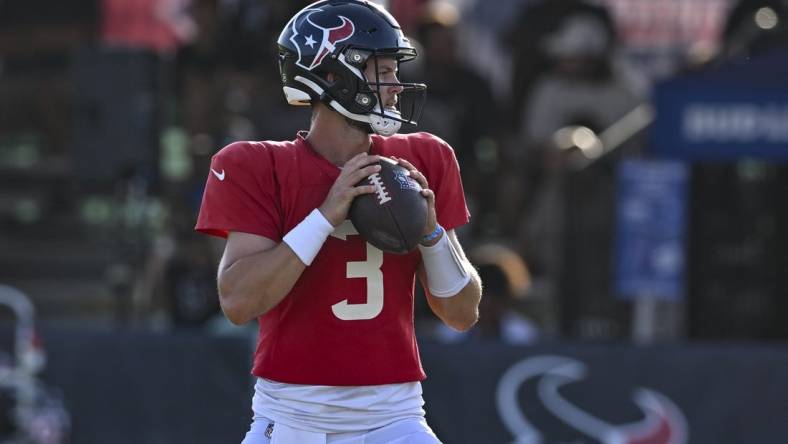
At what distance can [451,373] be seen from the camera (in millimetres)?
9203

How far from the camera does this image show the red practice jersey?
184 inches

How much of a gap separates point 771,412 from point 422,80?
3.52 meters

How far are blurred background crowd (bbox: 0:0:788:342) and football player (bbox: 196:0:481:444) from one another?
4.71 metres

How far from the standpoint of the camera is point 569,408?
9.04 metres

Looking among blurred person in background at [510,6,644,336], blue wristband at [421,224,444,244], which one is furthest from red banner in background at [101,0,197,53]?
blue wristband at [421,224,444,244]

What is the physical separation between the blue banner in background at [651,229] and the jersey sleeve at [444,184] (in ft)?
15.9

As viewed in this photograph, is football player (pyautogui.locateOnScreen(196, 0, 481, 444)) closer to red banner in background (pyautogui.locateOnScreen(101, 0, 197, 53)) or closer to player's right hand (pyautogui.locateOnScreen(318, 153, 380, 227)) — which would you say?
player's right hand (pyautogui.locateOnScreen(318, 153, 380, 227))

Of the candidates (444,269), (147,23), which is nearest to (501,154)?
(147,23)

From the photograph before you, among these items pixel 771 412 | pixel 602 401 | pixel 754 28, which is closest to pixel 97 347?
pixel 602 401

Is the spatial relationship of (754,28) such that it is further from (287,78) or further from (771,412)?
(287,78)

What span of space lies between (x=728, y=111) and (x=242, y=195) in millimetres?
5035

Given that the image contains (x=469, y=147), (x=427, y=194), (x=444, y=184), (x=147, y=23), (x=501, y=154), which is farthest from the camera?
(x=147, y=23)

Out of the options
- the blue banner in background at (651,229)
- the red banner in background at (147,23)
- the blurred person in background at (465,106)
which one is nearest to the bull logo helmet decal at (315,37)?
the blue banner in background at (651,229)

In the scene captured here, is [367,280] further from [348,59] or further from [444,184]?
[348,59]
